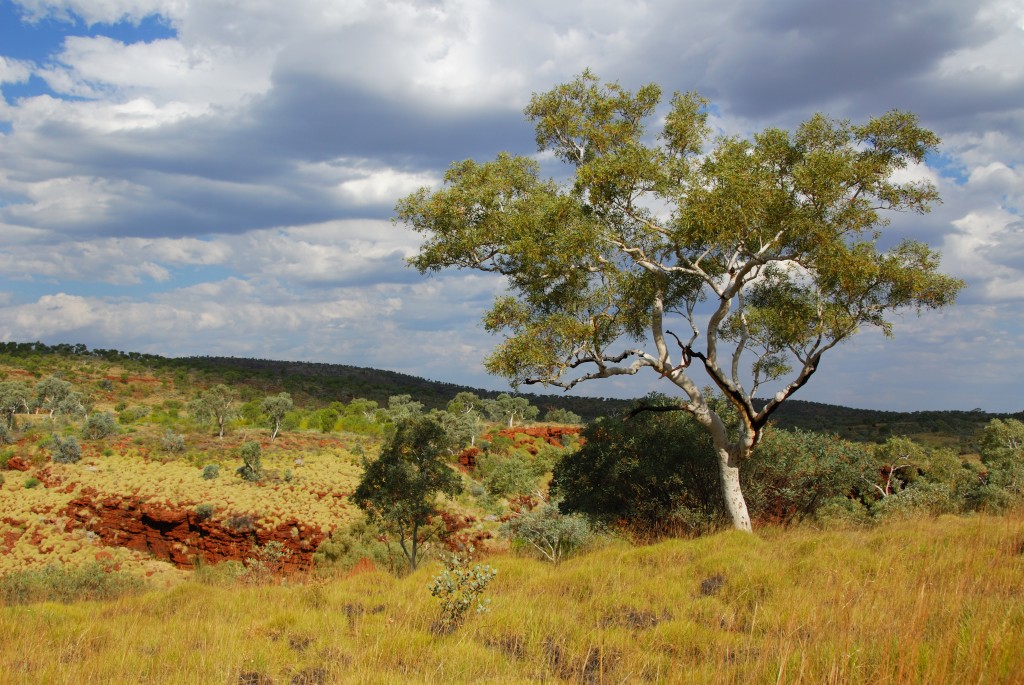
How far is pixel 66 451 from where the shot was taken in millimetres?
32875

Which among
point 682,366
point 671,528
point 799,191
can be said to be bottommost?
point 671,528

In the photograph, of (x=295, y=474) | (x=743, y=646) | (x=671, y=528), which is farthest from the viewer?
(x=295, y=474)

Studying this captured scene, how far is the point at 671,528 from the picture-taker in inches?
614

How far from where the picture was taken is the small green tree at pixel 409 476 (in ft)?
64.0

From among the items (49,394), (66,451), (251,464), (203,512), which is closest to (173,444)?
(66,451)

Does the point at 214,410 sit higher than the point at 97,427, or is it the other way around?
the point at 214,410

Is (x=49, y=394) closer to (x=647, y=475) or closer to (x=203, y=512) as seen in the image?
(x=203, y=512)

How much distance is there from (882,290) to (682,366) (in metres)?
4.51

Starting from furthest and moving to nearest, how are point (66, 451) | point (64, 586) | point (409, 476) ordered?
point (66, 451)
point (409, 476)
point (64, 586)

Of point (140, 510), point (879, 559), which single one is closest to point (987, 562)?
point (879, 559)

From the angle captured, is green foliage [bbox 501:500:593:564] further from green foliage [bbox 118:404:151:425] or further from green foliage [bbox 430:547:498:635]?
green foliage [bbox 118:404:151:425]

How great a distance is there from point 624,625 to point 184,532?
24.7 meters

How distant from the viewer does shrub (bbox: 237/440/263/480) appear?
1268 inches

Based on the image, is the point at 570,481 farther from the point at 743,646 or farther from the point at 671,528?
the point at 743,646
